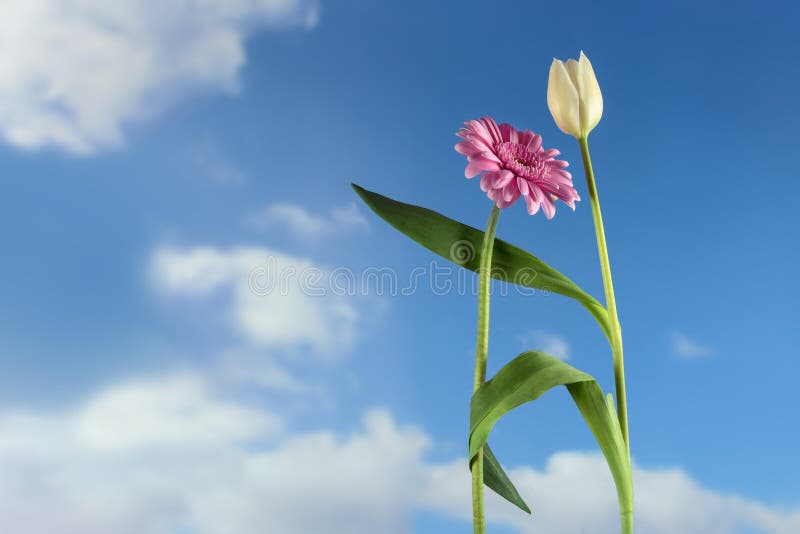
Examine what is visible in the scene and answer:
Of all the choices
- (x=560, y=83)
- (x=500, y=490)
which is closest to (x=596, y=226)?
(x=560, y=83)

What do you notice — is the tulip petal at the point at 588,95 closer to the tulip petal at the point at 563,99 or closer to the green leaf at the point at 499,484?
the tulip petal at the point at 563,99

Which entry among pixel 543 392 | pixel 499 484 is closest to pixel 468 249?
pixel 543 392

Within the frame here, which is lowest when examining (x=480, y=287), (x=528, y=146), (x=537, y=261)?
(x=480, y=287)

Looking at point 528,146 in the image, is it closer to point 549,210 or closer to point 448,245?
point 549,210

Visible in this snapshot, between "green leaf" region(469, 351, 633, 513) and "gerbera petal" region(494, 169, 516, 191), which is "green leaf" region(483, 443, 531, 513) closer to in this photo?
"green leaf" region(469, 351, 633, 513)

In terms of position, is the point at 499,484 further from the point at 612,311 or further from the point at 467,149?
the point at 467,149

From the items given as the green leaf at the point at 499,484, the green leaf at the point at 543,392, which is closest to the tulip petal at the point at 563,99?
the green leaf at the point at 543,392
